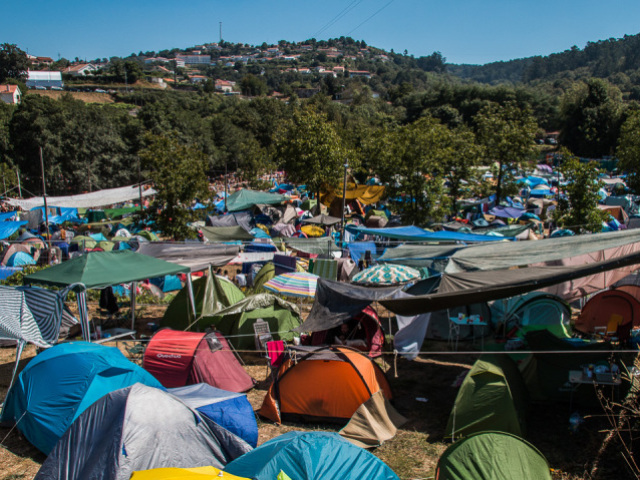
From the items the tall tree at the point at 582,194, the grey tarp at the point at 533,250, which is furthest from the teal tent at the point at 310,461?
the tall tree at the point at 582,194

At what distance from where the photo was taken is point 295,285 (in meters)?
10.9

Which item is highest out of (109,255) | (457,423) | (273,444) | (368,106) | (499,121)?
(368,106)

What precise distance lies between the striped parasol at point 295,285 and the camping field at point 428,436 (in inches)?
79.4

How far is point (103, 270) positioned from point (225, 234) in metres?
8.55

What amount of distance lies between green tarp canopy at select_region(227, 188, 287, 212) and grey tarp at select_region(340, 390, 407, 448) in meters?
20.4

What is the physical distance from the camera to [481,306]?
36.7ft

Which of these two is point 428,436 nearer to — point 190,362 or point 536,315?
point 190,362

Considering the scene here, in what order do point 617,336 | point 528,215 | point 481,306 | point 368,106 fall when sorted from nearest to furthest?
point 617,336 → point 481,306 → point 528,215 → point 368,106

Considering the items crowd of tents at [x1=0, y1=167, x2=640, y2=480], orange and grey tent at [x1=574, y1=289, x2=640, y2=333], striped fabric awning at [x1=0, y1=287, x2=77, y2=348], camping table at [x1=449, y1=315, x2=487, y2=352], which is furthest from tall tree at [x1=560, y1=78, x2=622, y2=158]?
striped fabric awning at [x1=0, y1=287, x2=77, y2=348]

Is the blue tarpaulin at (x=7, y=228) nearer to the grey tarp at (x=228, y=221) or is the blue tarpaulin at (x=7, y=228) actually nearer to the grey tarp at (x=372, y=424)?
the grey tarp at (x=228, y=221)

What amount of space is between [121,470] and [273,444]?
1.62 meters

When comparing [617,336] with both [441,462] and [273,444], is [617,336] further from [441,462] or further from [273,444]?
[273,444]

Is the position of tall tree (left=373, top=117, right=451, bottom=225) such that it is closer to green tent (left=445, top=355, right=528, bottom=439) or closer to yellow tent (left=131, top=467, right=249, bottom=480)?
green tent (left=445, top=355, right=528, bottom=439)

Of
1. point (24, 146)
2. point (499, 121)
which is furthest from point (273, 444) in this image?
point (24, 146)
